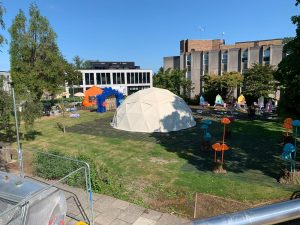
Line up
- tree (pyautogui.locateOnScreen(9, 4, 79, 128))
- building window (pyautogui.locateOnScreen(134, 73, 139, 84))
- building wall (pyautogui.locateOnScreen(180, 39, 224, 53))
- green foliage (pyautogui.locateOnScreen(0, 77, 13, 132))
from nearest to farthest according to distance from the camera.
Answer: green foliage (pyautogui.locateOnScreen(0, 77, 13, 132)), tree (pyautogui.locateOnScreen(9, 4, 79, 128)), building wall (pyautogui.locateOnScreen(180, 39, 224, 53)), building window (pyautogui.locateOnScreen(134, 73, 139, 84))

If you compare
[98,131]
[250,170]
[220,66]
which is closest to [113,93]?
[98,131]

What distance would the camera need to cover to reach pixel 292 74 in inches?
432

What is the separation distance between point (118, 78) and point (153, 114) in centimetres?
5304

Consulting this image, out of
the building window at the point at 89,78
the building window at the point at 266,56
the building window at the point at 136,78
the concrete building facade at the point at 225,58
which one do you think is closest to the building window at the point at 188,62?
the concrete building facade at the point at 225,58

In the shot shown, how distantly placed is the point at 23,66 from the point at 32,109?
15.6 m

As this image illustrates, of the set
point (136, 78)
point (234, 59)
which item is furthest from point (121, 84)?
point (234, 59)

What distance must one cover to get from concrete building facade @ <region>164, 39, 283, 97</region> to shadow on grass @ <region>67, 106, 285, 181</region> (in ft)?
72.0

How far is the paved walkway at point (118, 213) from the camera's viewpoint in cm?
776

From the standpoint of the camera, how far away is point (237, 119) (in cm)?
2738

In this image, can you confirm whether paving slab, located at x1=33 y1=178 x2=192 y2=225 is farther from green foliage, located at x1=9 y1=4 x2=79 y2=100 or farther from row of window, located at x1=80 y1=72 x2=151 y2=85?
row of window, located at x1=80 y1=72 x2=151 y2=85

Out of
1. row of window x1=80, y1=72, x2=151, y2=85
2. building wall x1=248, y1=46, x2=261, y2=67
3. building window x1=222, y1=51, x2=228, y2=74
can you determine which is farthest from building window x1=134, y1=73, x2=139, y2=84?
building wall x1=248, y1=46, x2=261, y2=67

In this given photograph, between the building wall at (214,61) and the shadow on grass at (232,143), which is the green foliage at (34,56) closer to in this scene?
the shadow on grass at (232,143)

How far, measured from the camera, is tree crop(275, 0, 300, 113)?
1047cm

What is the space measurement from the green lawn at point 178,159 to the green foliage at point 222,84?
14.6 meters
